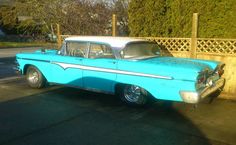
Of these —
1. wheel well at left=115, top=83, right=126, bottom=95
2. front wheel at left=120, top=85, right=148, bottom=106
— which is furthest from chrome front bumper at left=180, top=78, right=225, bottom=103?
wheel well at left=115, top=83, right=126, bottom=95

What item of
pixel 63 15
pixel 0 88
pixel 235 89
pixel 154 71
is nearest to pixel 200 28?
pixel 235 89

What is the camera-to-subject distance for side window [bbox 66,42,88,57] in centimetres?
718

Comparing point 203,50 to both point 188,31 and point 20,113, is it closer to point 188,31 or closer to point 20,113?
point 188,31

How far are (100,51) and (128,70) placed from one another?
3.20ft

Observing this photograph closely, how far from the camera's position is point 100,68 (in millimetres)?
6746

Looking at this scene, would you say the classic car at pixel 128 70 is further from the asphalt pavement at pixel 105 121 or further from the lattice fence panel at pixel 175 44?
the lattice fence panel at pixel 175 44

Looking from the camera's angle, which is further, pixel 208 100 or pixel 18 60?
pixel 18 60

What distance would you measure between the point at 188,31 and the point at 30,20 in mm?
20208

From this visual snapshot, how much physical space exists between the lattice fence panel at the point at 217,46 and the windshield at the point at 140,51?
1525mm

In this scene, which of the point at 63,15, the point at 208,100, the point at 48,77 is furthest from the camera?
the point at 63,15

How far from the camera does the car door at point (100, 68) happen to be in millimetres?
6629

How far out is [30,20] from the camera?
26188 millimetres

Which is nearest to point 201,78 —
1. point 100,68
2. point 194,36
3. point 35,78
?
point 100,68

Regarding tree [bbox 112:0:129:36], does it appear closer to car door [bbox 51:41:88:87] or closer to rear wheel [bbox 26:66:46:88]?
rear wheel [bbox 26:66:46:88]
